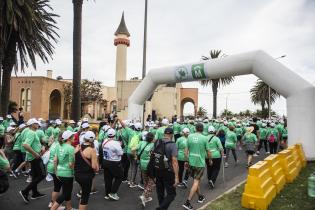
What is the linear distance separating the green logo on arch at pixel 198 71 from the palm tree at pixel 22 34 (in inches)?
360

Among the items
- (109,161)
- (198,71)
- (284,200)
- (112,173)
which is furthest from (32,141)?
(198,71)

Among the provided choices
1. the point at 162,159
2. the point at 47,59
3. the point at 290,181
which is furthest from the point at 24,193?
the point at 47,59

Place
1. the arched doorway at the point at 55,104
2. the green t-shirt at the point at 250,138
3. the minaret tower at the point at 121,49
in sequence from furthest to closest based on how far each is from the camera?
the minaret tower at the point at 121,49
the arched doorway at the point at 55,104
the green t-shirt at the point at 250,138

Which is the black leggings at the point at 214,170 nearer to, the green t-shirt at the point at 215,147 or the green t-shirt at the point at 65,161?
the green t-shirt at the point at 215,147

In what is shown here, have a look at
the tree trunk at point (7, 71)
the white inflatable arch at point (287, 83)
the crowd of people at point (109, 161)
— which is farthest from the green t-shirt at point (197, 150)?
the tree trunk at point (7, 71)

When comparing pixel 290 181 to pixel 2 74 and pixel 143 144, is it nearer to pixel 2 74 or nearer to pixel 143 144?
pixel 143 144

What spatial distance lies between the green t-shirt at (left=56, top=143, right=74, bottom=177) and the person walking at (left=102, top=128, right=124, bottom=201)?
1.36m

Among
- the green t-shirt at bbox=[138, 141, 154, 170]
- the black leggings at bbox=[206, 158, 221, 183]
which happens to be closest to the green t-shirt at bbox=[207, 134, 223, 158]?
the black leggings at bbox=[206, 158, 221, 183]

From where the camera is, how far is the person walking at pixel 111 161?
7.72 m

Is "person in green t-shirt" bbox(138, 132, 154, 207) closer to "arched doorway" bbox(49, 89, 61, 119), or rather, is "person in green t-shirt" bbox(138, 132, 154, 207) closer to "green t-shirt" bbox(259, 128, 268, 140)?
"green t-shirt" bbox(259, 128, 268, 140)

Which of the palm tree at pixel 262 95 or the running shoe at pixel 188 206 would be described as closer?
the running shoe at pixel 188 206

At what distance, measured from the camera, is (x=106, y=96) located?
47062 mm

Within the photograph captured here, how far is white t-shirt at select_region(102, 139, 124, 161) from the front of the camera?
7723mm

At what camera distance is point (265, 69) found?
1323cm
